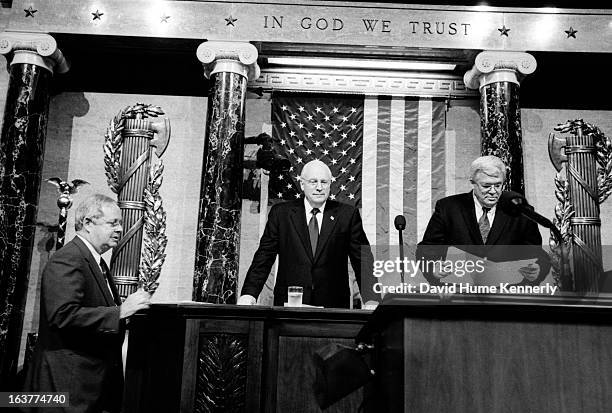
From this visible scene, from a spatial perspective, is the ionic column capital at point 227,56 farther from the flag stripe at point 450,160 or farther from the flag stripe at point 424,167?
the flag stripe at point 450,160

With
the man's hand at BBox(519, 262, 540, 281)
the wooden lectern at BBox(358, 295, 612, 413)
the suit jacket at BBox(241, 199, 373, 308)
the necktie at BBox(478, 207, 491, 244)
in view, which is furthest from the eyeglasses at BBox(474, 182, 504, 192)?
the wooden lectern at BBox(358, 295, 612, 413)

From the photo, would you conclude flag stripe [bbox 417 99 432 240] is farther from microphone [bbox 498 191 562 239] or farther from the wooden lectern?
the wooden lectern

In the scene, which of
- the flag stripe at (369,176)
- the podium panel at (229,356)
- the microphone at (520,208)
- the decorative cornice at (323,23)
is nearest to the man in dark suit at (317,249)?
the podium panel at (229,356)

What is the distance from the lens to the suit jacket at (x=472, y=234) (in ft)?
16.3

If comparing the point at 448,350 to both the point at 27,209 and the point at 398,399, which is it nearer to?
the point at 398,399

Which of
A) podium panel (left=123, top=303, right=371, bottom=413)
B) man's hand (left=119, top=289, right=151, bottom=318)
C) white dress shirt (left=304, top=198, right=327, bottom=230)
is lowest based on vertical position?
podium panel (left=123, top=303, right=371, bottom=413)

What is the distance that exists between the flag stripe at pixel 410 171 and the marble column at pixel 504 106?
99 cm

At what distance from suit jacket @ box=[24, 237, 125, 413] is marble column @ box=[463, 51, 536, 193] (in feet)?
17.5

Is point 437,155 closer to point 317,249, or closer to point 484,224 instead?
point 317,249

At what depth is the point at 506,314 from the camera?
274 centimetres

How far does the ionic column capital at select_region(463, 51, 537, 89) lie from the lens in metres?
8.39

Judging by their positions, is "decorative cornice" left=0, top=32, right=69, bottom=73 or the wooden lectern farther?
"decorative cornice" left=0, top=32, right=69, bottom=73

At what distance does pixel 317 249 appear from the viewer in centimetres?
603

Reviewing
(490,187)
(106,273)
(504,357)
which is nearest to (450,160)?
(490,187)
